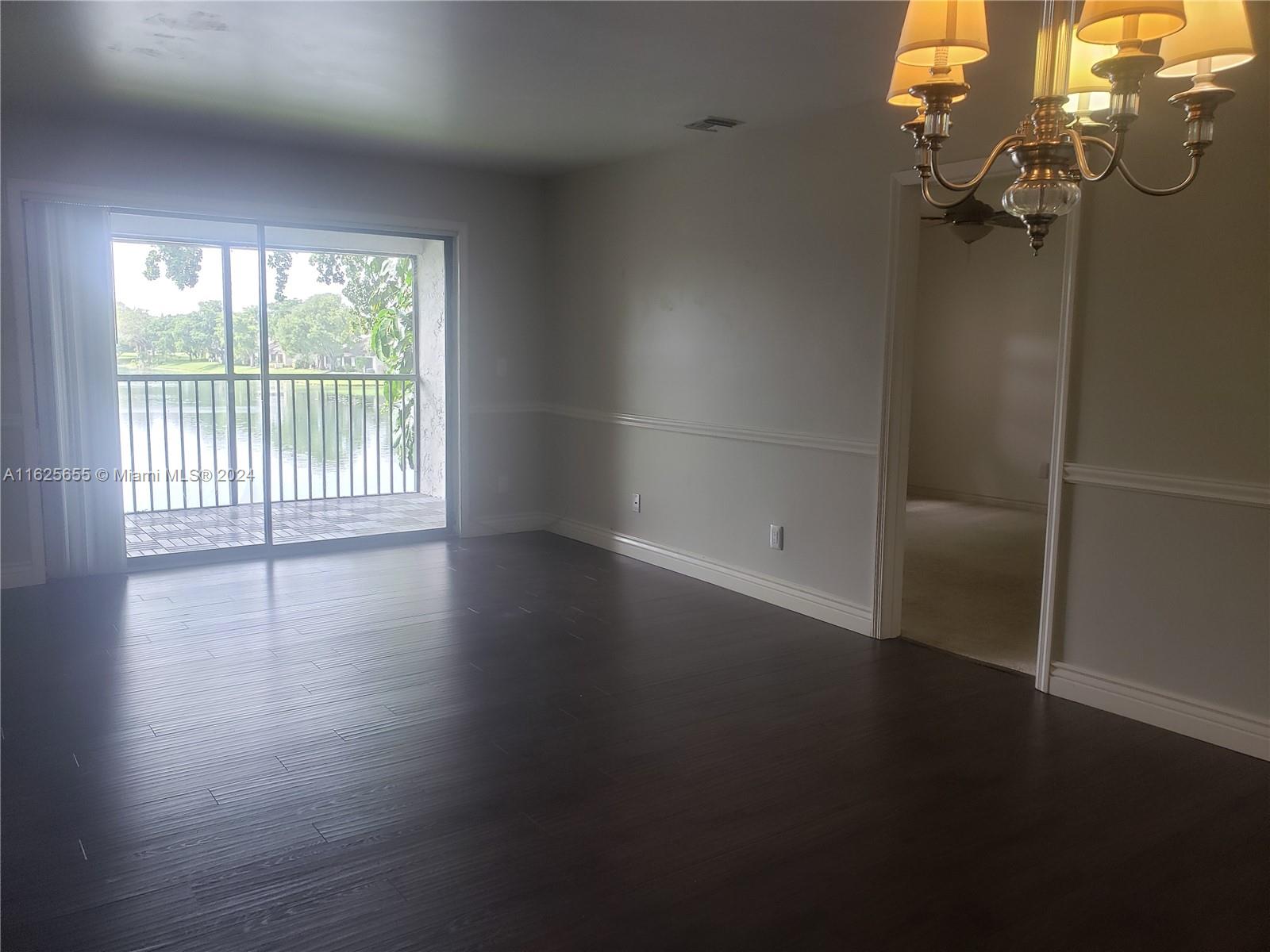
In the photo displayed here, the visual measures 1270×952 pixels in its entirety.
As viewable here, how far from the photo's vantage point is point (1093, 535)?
3.36 meters

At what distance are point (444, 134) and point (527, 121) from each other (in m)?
0.63

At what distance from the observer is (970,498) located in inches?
317

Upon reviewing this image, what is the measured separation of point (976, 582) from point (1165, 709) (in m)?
2.05

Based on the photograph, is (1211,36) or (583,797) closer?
(1211,36)

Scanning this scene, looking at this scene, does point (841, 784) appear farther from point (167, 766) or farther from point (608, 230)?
point (608, 230)

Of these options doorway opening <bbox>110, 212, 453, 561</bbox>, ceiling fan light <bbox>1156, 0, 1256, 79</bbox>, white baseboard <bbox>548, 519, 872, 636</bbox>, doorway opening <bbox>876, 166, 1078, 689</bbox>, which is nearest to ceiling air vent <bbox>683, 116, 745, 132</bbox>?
doorway opening <bbox>876, 166, 1078, 689</bbox>

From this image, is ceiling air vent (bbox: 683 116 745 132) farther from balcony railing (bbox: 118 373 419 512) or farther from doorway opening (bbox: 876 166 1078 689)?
balcony railing (bbox: 118 373 419 512)

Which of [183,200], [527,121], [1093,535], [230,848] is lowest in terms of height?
[230,848]

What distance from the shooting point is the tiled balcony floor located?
5.76m

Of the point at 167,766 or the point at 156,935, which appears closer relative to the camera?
the point at 156,935

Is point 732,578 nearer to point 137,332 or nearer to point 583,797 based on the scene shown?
point 583,797

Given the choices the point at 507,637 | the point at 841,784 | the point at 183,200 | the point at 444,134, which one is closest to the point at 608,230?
the point at 444,134

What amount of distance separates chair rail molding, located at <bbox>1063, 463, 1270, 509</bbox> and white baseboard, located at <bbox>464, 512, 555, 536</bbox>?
4.02m

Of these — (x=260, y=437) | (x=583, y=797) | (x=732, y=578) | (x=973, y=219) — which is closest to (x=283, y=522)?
(x=260, y=437)
